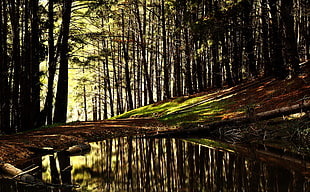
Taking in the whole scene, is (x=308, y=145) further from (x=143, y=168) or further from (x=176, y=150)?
(x=143, y=168)

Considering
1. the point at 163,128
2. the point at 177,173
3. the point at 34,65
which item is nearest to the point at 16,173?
the point at 177,173

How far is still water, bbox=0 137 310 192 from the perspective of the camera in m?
4.29

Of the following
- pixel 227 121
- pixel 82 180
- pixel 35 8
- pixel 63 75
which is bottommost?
pixel 82 180

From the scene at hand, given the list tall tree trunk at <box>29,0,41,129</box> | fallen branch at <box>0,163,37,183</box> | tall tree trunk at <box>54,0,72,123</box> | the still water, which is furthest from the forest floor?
tall tree trunk at <box>54,0,72,123</box>

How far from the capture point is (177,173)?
5199 mm

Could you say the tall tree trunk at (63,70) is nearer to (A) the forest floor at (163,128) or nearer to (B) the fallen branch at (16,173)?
(A) the forest floor at (163,128)

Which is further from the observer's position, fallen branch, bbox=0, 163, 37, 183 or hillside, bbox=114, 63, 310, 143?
hillside, bbox=114, 63, 310, 143

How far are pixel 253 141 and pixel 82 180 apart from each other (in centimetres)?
550

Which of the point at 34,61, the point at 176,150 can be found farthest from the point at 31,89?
the point at 176,150

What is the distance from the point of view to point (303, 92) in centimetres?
1027

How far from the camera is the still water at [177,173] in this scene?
169 inches

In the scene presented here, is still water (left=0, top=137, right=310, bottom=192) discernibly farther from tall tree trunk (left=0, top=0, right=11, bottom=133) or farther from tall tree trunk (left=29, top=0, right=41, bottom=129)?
tall tree trunk (left=29, top=0, right=41, bottom=129)

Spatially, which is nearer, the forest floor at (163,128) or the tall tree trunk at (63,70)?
the forest floor at (163,128)

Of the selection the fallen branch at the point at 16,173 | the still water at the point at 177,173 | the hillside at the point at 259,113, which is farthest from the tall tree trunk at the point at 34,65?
the fallen branch at the point at 16,173
